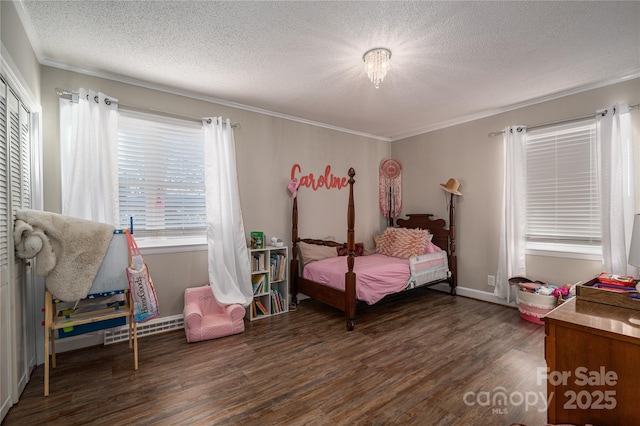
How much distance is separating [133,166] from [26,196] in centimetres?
85

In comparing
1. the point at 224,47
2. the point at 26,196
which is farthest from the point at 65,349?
the point at 224,47

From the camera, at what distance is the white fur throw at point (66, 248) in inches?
76.8

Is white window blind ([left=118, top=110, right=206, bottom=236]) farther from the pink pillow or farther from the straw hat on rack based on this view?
the straw hat on rack

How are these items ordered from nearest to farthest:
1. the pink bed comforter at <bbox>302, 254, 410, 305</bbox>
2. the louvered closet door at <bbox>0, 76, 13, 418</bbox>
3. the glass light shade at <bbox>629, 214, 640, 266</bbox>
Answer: the glass light shade at <bbox>629, 214, 640, 266</bbox> < the louvered closet door at <bbox>0, 76, 13, 418</bbox> < the pink bed comforter at <bbox>302, 254, 410, 305</bbox>

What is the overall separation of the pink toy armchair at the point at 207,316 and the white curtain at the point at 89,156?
1.04m

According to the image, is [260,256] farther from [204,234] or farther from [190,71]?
[190,71]

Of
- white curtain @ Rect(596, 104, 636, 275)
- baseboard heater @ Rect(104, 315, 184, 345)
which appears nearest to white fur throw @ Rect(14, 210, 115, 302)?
baseboard heater @ Rect(104, 315, 184, 345)

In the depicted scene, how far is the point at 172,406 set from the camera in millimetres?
1838

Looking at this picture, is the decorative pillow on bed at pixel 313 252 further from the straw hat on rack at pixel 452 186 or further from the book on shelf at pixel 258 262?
the straw hat on rack at pixel 452 186

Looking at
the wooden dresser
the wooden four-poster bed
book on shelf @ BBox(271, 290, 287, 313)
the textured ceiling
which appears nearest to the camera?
the wooden dresser

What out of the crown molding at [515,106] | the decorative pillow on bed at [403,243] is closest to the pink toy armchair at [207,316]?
the decorative pillow on bed at [403,243]

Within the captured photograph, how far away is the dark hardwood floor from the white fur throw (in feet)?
2.25

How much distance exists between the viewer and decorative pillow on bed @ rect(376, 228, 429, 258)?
3820mm

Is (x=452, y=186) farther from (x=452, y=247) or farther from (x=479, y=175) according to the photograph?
(x=452, y=247)
